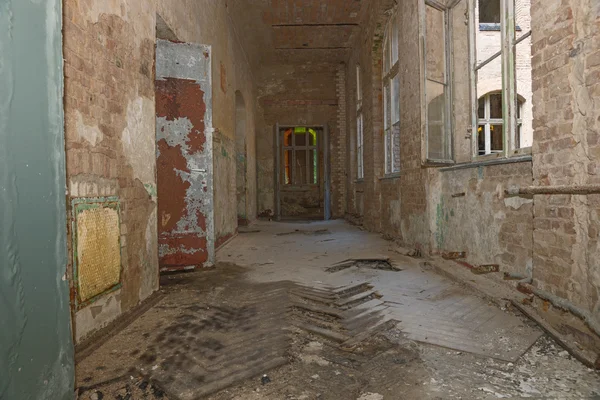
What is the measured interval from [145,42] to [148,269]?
1.98 metres

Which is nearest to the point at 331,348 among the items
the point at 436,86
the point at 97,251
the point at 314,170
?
the point at 97,251

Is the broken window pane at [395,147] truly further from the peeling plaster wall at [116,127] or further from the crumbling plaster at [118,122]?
the peeling plaster wall at [116,127]

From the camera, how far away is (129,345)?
7.23 ft

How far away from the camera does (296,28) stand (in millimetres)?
8586

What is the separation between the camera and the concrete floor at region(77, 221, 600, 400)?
→ 1718 millimetres

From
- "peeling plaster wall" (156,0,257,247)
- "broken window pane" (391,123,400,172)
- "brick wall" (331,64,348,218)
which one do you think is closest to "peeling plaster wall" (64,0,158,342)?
"peeling plaster wall" (156,0,257,247)

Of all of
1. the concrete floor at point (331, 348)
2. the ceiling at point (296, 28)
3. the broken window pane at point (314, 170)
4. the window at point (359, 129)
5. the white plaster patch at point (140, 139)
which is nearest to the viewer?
the concrete floor at point (331, 348)

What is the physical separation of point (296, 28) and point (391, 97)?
3516mm

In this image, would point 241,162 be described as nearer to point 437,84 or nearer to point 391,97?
point 391,97

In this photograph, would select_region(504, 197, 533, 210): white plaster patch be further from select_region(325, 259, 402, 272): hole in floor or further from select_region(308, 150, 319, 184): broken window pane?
select_region(308, 150, 319, 184): broken window pane

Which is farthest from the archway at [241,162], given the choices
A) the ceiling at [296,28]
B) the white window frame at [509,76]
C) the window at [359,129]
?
the white window frame at [509,76]

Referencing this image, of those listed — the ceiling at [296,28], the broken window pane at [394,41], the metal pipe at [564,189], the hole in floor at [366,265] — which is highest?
the ceiling at [296,28]

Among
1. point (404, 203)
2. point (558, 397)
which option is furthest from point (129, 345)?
point (404, 203)

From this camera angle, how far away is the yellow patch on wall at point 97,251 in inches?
84.6
